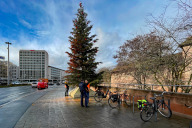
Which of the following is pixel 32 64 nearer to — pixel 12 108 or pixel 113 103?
pixel 12 108

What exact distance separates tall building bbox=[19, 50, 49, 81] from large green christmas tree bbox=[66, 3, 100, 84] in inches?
5275

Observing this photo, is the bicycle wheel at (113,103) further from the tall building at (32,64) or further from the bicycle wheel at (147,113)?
the tall building at (32,64)

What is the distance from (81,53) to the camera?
12758 millimetres

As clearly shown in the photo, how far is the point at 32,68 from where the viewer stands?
440 ft

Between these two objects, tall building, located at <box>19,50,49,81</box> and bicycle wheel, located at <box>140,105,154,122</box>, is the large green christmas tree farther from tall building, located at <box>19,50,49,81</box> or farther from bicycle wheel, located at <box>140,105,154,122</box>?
tall building, located at <box>19,50,49,81</box>

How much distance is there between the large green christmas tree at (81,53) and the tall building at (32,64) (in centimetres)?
13397

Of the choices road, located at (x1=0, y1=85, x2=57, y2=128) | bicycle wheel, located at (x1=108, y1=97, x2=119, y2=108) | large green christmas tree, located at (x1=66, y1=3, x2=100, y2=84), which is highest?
large green christmas tree, located at (x1=66, y1=3, x2=100, y2=84)

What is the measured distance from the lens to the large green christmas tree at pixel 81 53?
1237cm

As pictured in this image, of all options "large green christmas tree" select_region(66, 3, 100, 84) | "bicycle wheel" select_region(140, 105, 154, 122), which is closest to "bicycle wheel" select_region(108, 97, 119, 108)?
"bicycle wheel" select_region(140, 105, 154, 122)

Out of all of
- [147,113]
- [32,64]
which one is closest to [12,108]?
[147,113]

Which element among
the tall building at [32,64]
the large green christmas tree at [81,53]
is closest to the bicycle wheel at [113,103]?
the large green christmas tree at [81,53]

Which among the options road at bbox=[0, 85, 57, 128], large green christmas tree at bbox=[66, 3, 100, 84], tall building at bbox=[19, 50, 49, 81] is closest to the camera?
road at bbox=[0, 85, 57, 128]

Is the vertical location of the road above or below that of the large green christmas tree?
below

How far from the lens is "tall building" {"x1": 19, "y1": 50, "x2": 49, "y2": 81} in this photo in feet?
432
